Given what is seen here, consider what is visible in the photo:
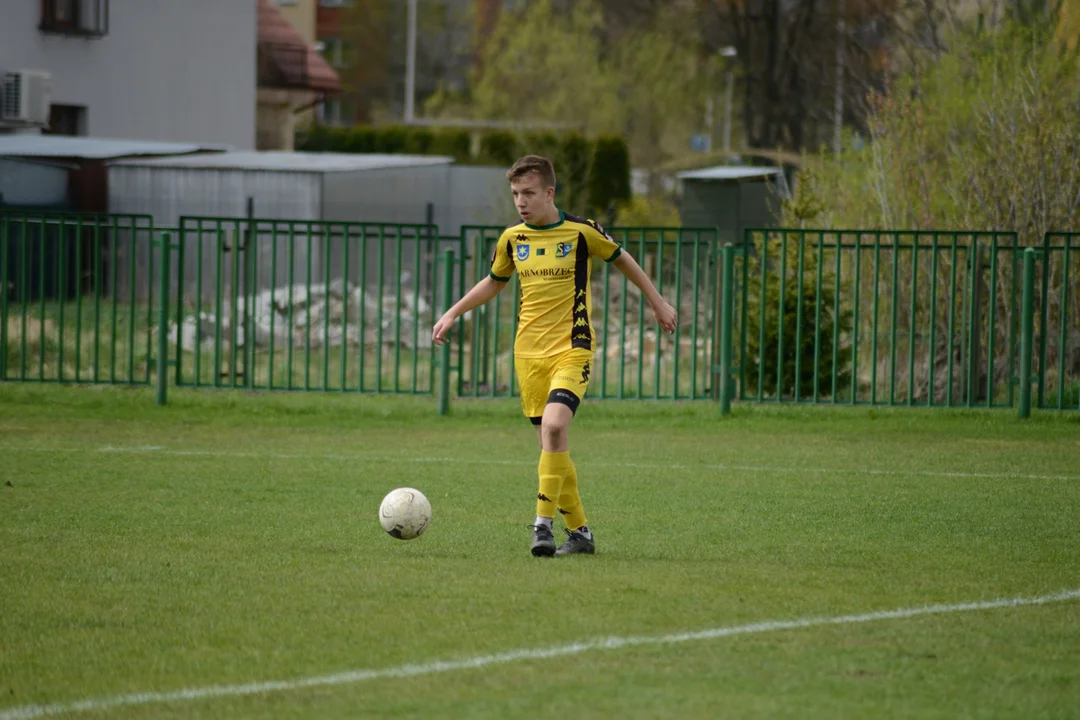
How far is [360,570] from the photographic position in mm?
7094

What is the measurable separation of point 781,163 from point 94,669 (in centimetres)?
2312

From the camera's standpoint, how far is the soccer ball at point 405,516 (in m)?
7.66

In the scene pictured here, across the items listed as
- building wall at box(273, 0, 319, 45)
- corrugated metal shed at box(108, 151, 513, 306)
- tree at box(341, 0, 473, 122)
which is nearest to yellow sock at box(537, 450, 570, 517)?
corrugated metal shed at box(108, 151, 513, 306)

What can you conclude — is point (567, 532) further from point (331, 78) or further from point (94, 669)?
point (331, 78)

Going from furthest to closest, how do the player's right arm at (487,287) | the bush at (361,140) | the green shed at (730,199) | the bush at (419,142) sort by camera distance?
1. the bush at (361,140)
2. the bush at (419,142)
3. the green shed at (730,199)
4. the player's right arm at (487,287)

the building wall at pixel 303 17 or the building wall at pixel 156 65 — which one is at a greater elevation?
the building wall at pixel 303 17

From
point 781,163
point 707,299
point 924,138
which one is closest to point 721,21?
point 781,163

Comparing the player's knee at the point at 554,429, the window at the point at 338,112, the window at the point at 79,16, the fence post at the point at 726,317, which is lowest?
the player's knee at the point at 554,429

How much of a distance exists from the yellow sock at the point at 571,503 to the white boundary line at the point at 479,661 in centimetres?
178

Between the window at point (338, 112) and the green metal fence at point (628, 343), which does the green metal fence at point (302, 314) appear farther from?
the window at point (338, 112)

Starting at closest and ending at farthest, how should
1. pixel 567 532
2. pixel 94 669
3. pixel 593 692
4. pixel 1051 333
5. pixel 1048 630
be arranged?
pixel 593 692 → pixel 94 669 → pixel 1048 630 → pixel 567 532 → pixel 1051 333

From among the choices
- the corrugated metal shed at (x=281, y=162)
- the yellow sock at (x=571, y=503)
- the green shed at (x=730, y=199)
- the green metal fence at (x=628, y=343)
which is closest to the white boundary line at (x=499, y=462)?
the green metal fence at (x=628, y=343)

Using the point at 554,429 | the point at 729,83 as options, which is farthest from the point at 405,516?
the point at 729,83

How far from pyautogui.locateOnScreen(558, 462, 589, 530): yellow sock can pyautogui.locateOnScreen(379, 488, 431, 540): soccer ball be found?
0.69 metres
